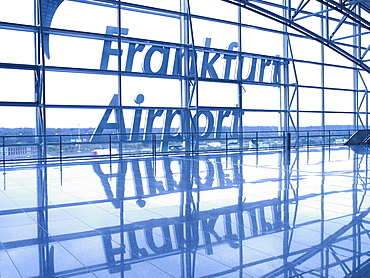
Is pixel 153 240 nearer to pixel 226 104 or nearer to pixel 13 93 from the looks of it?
pixel 13 93

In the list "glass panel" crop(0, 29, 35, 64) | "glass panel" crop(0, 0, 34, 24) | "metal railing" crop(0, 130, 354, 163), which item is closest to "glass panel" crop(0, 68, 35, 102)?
"glass panel" crop(0, 29, 35, 64)

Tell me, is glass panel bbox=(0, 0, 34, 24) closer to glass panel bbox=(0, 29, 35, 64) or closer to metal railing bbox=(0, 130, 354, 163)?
glass panel bbox=(0, 29, 35, 64)

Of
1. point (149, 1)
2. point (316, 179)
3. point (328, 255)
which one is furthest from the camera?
point (149, 1)

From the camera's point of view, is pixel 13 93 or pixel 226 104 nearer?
pixel 13 93

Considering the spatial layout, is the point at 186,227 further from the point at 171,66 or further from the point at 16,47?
the point at 171,66

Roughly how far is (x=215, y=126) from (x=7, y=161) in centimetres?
665

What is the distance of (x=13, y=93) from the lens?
9734 mm

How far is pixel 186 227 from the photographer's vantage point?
3.36 m

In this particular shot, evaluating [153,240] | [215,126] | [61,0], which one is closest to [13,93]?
[61,0]

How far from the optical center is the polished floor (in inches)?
95.8

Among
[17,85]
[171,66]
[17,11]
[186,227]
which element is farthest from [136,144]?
[186,227]

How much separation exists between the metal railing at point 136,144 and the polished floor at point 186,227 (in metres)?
3.72

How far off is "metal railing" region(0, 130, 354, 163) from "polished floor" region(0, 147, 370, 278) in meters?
3.72

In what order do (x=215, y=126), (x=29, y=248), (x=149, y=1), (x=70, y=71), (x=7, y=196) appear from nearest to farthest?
(x=29, y=248) < (x=7, y=196) < (x=70, y=71) < (x=149, y=1) < (x=215, y=126)
